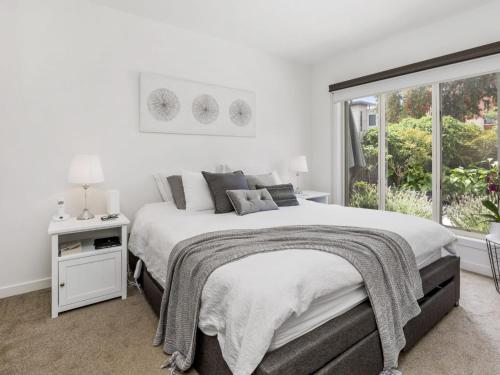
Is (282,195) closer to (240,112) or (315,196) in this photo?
(315,196)

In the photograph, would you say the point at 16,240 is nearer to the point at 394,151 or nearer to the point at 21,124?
the point at 21,124

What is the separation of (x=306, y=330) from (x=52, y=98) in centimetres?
272

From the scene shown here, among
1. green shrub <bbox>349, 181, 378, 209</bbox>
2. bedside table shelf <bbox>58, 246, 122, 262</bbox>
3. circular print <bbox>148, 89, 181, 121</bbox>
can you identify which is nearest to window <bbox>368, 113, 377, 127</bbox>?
green shrub <bbox>349, 181, 378, 209</bbox>

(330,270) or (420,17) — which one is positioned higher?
(420,17)

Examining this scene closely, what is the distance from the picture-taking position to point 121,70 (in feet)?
9.56

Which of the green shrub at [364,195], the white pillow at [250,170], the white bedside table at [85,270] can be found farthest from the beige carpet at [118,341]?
the green shrub at [364,195]

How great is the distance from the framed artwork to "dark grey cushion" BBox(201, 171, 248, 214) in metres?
0.86

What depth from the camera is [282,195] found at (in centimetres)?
296

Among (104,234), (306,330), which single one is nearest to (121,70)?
(104,234)

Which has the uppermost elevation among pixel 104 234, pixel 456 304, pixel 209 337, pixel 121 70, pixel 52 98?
pixel 121 70

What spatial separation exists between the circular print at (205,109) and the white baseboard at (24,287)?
2.16 metres

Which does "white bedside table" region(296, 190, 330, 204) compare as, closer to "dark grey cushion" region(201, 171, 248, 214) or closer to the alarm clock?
"dark grey cushion" region(201, 171, 248, 214)

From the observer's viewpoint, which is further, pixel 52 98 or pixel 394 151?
pixel 394 151

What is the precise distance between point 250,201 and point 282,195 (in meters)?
0.48
